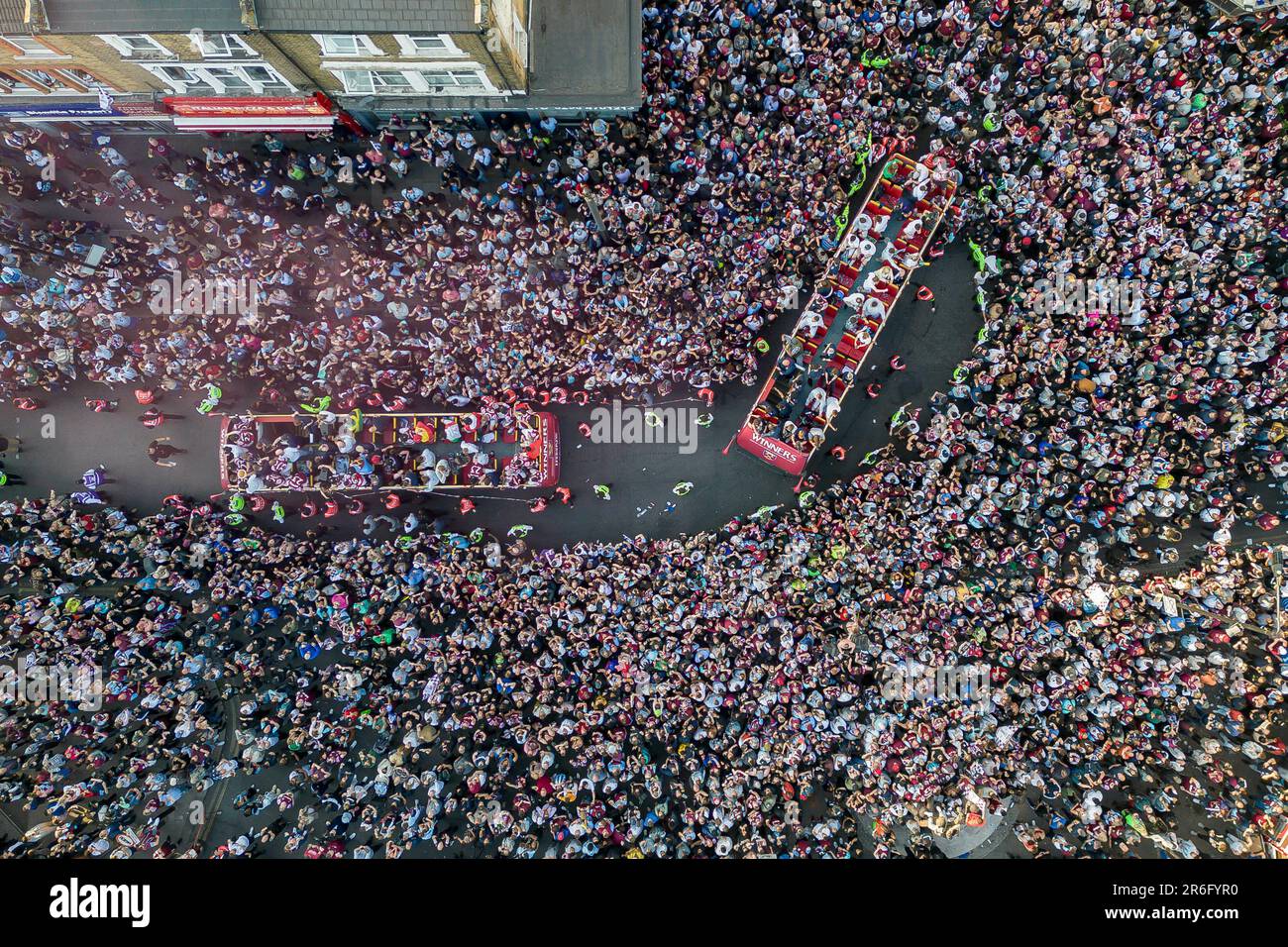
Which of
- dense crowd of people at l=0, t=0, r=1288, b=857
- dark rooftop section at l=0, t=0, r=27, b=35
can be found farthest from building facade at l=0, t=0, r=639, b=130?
dense crowd of people at l=0, t=0, r=1288, b=857

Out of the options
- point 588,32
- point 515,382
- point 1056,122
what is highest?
point 588,32

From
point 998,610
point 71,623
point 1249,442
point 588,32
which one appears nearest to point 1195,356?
point 1249,442

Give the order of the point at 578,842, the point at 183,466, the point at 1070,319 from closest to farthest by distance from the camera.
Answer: the point at 578,842, the point at 1070,319, the point at 183,466

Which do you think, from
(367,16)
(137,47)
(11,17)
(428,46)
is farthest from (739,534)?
(11,17)

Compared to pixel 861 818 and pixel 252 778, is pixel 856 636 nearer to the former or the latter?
pixel 861 818

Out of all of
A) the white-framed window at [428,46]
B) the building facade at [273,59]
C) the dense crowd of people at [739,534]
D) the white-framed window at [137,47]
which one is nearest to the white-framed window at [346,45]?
the building facade at [273,59]

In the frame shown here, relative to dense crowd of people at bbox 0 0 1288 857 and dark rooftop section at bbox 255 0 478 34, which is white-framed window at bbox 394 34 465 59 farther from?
dense crowd of people at bbox 0 0 1288 857

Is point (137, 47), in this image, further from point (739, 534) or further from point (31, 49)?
point (739, 534)
